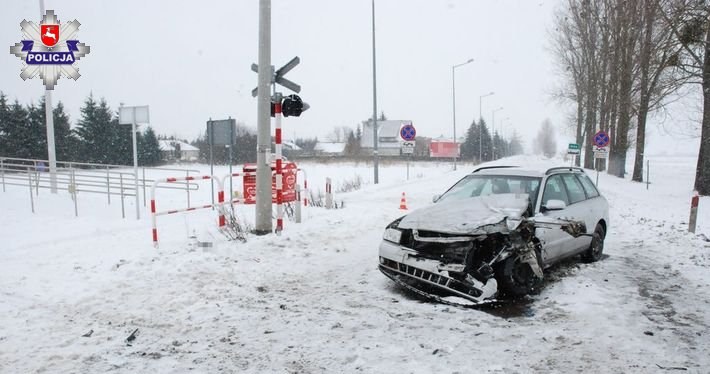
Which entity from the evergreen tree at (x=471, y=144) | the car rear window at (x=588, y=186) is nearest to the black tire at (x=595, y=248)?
the car rear window at (x=588, y=186)

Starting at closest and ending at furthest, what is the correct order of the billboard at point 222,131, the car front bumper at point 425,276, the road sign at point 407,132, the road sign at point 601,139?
1. the car front bumper at point 425,276
2. the billboard at point 222,131
3. the road sign at point 601,139
4. the road sign at point 407,132

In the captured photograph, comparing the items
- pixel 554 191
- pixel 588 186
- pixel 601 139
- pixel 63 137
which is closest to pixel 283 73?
pixel 554 191

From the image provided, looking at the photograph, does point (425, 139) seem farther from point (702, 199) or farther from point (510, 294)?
point (510, 294)

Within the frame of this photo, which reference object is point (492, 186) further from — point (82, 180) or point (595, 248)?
point (82, 180)

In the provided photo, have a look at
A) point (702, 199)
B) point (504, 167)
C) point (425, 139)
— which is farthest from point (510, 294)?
point (425, 139)

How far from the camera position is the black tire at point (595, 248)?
709 centimetres

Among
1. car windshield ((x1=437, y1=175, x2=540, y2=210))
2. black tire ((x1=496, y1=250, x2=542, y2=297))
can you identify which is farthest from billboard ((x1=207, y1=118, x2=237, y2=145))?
black tire ((x1=496, y1=250, x2=542, y2=297))

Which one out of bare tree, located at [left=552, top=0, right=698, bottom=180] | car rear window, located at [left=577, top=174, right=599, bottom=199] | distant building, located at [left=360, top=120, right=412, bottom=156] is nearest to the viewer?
car rear window, located at [left=577, top=174, right=599, bottom=199]

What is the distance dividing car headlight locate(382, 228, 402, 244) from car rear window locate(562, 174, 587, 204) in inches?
116

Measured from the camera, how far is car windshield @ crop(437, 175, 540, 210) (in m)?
6.47

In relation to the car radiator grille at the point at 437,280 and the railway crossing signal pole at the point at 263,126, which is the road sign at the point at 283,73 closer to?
the railway crossing signal pole at the point at 263,126

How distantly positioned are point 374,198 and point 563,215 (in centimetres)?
993

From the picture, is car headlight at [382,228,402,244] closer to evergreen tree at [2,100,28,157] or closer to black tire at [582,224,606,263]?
black tire at [582,224,606,263]

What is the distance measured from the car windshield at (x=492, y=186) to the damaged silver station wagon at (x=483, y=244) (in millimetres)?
24
